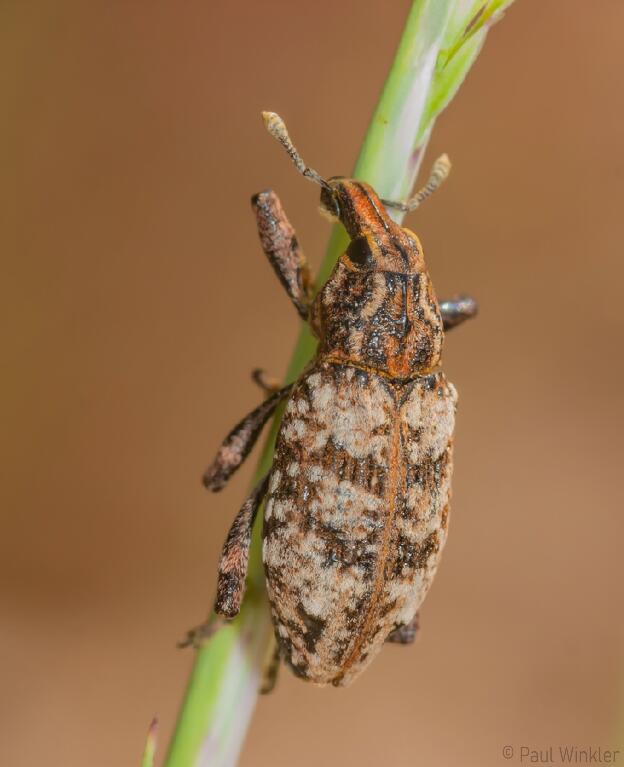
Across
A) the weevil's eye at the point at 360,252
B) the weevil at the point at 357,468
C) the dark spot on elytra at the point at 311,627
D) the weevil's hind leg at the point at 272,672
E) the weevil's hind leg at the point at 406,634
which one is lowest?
the weevil's hind leg at the point at 272,672

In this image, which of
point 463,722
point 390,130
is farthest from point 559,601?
point 390,130

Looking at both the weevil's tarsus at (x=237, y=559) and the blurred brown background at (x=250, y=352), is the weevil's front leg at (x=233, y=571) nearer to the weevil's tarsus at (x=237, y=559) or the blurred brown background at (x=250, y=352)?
the weevil's tarsus at (x=237, y=559)

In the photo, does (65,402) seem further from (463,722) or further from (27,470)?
(463,722)

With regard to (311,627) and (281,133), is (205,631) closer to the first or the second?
(311,627)

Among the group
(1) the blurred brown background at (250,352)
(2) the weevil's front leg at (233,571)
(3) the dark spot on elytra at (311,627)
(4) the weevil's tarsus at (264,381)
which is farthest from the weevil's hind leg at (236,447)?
(1) the blurred brown background at (250,352)

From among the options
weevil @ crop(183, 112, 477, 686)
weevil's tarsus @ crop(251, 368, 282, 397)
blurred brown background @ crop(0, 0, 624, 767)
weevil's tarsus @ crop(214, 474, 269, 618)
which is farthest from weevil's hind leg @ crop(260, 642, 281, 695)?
blurred brown background @ crop(0, 0, 624, 767)

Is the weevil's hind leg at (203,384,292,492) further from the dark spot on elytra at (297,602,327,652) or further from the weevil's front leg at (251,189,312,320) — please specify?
the dark spot on elytra at (297,602,327,652)

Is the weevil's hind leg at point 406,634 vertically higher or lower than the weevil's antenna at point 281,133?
lower

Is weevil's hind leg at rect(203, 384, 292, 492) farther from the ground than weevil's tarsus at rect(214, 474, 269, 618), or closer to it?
farther from the ground
